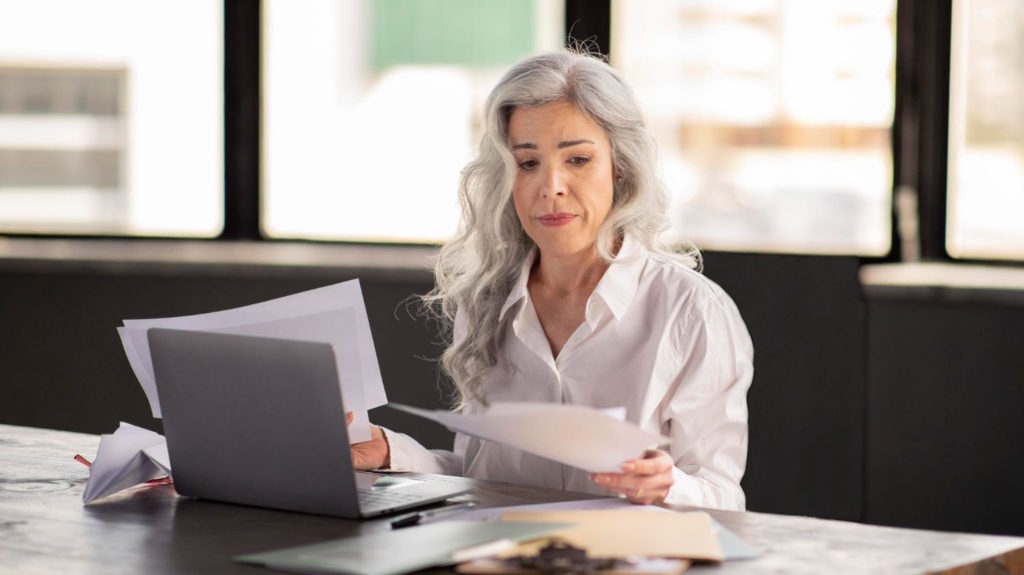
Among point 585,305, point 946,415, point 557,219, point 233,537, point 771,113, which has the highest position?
point 771,113

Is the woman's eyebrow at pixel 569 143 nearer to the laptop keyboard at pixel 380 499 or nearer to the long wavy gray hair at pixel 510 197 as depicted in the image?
the long wavy gray hair at pixel 510 197

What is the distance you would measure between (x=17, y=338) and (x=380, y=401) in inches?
105

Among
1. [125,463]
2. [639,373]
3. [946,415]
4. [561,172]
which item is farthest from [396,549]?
[946,415]

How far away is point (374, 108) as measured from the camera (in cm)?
441

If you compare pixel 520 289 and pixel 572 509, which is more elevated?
pixel 520 289

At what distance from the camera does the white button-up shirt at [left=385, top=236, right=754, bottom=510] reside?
2.13 meters

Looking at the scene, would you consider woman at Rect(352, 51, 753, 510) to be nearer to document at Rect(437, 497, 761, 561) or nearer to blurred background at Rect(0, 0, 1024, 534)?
document at Rect(437, 497, 761, 561)

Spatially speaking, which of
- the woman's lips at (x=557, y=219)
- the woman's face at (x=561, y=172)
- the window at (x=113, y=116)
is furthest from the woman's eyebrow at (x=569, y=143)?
the window at (x=113, y=116)

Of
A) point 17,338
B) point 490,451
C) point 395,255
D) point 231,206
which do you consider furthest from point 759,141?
point 17,338

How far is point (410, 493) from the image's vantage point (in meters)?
1.78

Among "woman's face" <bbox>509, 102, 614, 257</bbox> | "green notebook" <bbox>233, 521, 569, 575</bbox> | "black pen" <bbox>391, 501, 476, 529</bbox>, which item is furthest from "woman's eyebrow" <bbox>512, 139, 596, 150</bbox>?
"green notebook" <bbox>233, 521, 569, 575</bbox>

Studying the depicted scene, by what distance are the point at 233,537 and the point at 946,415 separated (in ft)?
8.08

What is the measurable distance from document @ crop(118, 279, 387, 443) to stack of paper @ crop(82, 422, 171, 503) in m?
0.07

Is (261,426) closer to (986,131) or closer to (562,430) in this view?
(562,430)
